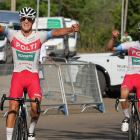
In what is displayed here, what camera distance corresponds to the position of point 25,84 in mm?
6387

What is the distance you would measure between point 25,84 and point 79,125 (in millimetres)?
3273

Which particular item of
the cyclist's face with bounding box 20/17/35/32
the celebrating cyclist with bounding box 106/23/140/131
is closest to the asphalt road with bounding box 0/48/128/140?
the celebrating cyclist with bounding box 106/23/140/131

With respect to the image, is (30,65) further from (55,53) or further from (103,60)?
(55,53)

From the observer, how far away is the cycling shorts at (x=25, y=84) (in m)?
6.31

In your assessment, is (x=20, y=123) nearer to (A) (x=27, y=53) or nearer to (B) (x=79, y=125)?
(A) (x=27, y=53)

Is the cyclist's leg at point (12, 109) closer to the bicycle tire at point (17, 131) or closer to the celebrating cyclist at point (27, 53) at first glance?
the celebrating cyclist at point (27, 53)

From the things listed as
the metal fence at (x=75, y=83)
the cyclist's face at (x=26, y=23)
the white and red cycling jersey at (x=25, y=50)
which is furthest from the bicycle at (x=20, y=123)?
the metal fence at (x=75, y=83)

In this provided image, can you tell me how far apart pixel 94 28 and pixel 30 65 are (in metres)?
65.4

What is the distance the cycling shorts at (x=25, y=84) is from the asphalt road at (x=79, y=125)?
1.71 metres

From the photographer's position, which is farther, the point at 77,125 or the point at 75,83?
the point at 75,83

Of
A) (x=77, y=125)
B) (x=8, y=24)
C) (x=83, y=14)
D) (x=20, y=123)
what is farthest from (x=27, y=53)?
(x=83, y=14)

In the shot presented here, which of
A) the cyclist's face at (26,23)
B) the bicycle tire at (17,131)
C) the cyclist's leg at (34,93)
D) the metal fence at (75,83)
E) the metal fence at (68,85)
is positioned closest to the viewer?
the bicycle tire at (17,131)

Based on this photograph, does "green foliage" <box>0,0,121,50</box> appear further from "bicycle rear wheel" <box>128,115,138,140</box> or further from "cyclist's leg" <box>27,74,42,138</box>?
"cyclist's leg" <box>27,74,42,138</box>

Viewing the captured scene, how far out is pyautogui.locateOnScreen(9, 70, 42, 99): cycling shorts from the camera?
6312 millimetres
